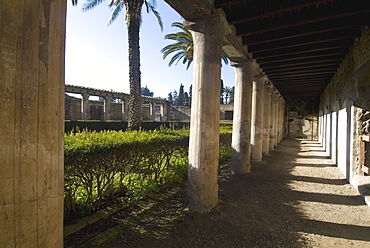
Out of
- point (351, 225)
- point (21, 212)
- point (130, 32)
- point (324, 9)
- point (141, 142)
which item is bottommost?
point (351, 225)

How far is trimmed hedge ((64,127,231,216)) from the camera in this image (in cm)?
287

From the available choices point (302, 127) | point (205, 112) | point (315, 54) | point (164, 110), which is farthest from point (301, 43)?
point (164, 110)

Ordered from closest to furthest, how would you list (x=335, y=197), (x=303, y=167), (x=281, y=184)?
(x=335, y=197) < (x=281, y=184) < (x=303, y=167)

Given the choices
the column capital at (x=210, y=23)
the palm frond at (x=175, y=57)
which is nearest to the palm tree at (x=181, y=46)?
the palm frond at (x=175, y=57)

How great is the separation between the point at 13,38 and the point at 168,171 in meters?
3.85

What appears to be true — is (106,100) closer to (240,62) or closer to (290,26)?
(240,62)

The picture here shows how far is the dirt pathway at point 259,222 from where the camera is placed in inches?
112

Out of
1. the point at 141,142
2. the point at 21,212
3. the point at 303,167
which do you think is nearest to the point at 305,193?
the point at 303,167

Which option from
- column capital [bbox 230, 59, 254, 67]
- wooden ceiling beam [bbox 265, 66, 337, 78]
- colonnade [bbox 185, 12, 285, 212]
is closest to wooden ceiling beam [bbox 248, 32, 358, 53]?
column capital [bbox 230, 59, 254, 67]

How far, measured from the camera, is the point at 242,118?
6.25m

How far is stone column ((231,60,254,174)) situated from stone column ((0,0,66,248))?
534cm

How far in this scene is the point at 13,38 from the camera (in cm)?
139

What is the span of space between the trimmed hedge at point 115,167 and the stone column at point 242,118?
1.96m

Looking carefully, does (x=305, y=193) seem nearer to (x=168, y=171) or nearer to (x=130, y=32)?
(x=168, y=171)
